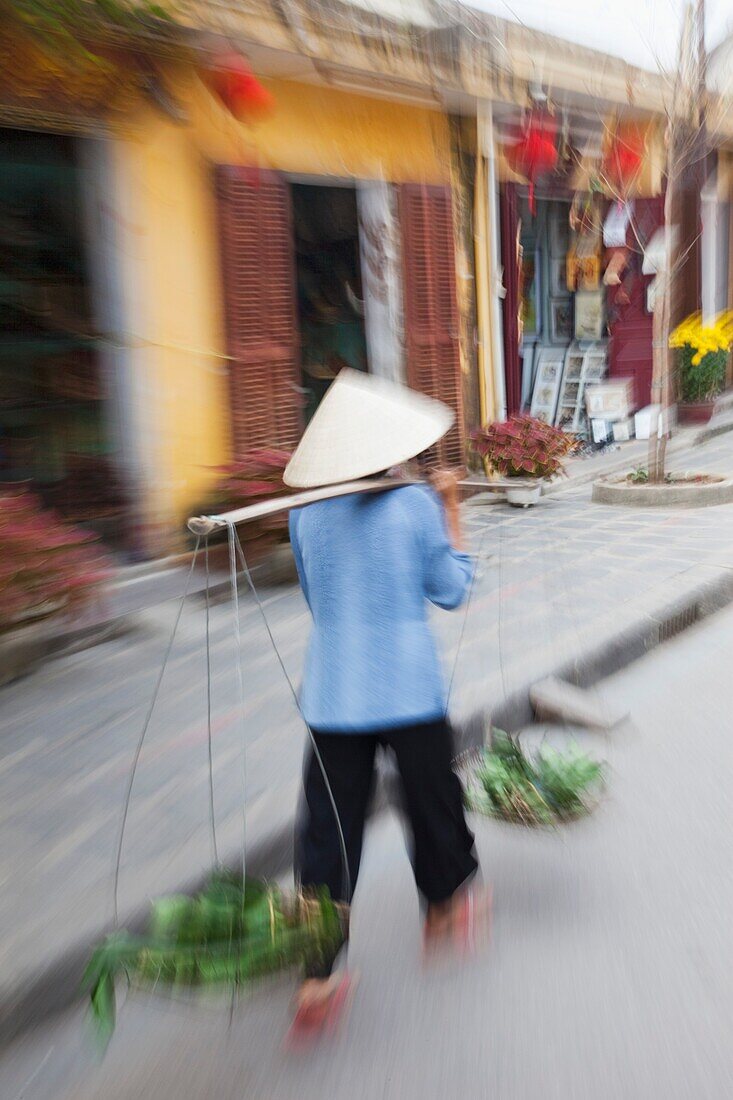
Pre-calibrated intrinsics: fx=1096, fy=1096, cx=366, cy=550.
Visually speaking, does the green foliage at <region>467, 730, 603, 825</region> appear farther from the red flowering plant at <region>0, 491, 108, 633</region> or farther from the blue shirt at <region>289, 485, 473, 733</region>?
the red flowering plant at <region>0, 491, 108, 633</region>

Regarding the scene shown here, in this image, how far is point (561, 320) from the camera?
42.7 feet

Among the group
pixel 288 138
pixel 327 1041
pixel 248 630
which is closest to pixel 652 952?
pixel 327 1041

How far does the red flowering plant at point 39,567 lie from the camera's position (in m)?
5.04

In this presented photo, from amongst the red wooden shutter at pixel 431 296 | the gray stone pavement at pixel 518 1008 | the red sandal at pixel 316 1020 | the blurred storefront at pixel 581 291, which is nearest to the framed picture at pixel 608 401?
the blurred storefront at pixel 581 291

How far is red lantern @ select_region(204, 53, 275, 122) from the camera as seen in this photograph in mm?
6527

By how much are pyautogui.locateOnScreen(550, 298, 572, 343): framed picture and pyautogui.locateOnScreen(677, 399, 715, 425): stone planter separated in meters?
1.55

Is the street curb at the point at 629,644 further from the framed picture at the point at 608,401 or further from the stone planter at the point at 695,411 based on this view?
the stone planter at the point at 695,411

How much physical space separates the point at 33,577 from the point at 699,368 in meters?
9.56

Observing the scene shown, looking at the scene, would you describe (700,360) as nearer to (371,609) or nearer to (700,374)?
(700,374)

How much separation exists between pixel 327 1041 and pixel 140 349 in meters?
5.15

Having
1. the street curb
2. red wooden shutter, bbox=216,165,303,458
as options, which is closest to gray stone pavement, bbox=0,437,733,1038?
the street curb

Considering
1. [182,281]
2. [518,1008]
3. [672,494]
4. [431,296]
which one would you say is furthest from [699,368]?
[518,1008]

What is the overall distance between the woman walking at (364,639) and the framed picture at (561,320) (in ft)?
34.8

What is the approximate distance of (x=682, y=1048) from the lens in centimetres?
244
